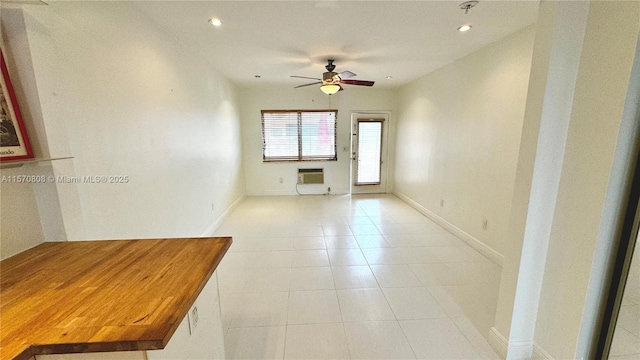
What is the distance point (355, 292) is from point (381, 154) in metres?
4.08

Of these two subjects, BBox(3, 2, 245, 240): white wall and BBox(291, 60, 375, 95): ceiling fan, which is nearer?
BBox(3, 2, 245, 240): white wall

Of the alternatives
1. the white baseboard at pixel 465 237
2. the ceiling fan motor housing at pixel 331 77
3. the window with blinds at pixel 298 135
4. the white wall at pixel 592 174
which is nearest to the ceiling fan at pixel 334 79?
the ceiling fan motor housing at pixel 331 77

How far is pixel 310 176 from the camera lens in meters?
5.80

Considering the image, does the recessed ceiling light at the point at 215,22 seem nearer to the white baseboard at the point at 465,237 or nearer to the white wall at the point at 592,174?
the white wall at the point at 592,174

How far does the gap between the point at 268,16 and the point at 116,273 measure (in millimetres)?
2155

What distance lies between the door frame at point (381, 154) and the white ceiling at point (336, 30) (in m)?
1.91

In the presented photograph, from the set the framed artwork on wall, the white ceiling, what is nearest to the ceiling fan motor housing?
the white ceiling

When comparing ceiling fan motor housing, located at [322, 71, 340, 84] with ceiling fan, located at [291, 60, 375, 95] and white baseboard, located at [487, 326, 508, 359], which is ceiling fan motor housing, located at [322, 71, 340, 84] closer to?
ceiling fan, located at [291, 60, 375, 95]

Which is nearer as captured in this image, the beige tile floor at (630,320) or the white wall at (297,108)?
the beige tile floor at (630,320)

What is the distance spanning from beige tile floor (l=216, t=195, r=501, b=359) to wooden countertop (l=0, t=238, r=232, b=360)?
976 millimetres

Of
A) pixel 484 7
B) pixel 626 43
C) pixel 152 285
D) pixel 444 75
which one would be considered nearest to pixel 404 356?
pixel 152 285

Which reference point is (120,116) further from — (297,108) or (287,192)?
(287,192)

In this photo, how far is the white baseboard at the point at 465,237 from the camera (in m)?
2.75

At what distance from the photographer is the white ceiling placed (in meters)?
2.00
